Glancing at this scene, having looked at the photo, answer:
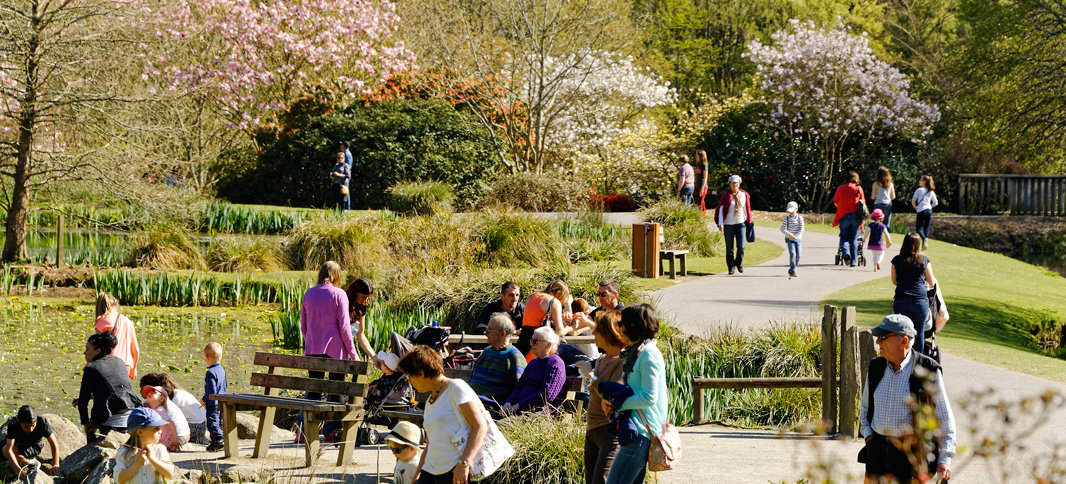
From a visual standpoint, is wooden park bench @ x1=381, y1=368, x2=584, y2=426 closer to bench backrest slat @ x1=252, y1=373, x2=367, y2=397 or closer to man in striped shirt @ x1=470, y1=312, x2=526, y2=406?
man in striped shirt @ x1=470, y1=312, x2=526, y2=406

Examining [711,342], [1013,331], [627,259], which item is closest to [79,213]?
[627,259]

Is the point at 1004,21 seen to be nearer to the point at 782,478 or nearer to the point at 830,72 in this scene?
the point at 830,72

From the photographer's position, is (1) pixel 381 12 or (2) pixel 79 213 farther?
(1) pixel 381 12

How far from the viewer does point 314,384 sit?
8430 mm

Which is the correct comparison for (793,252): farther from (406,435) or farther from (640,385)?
(406,435)

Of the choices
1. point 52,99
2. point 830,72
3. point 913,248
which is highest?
point 830,72

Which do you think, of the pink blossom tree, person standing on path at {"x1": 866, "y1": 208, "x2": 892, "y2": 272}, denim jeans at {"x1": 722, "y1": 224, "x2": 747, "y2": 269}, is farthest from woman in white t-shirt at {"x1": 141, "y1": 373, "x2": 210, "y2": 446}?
the pink blossom tree

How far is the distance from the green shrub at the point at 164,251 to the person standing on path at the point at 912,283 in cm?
1340

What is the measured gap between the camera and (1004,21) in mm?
26141

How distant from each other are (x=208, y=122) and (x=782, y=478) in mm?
27697

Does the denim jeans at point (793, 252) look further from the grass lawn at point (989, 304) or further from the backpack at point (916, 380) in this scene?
the backpack at point (916, 380)

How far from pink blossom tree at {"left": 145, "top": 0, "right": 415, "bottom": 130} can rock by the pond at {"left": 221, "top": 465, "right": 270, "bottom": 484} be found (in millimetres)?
22974

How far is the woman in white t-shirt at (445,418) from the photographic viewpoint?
227 inches

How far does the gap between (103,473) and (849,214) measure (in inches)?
556
